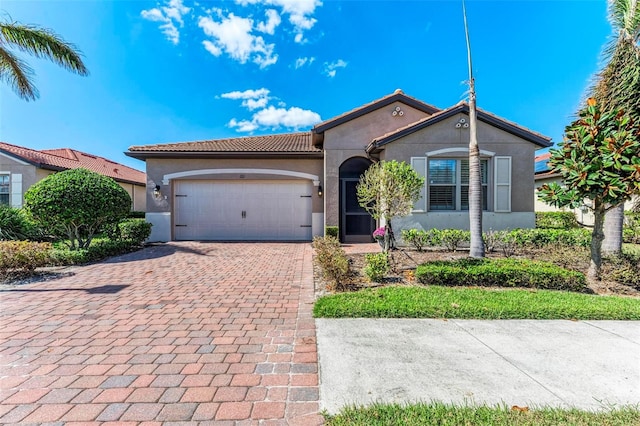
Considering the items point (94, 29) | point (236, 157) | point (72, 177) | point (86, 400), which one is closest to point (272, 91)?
point (236, 157)

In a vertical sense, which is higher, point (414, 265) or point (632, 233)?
point (632, 233)

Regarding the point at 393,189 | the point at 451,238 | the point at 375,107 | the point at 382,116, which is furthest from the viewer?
the point at 382,116

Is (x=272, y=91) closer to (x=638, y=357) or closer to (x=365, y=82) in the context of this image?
(x=365, y=82)

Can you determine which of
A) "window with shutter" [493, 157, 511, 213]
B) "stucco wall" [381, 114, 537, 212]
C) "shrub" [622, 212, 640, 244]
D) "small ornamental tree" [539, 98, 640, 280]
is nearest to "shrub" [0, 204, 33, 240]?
"stucco wall" [381, 114, 537, 212]

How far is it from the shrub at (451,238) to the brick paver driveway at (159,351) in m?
5.41

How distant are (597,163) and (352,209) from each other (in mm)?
7684

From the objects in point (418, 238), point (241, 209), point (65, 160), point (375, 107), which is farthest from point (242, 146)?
point (65, 160)

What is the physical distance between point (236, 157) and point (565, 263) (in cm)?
1176

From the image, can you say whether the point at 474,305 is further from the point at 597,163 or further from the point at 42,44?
the point at 42,44

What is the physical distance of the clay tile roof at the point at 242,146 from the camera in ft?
40.6

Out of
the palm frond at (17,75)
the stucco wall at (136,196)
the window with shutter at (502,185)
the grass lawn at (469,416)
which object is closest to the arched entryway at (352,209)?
the window with shutter at (502,185)

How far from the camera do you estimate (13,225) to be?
1014cm

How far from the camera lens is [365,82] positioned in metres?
13.8

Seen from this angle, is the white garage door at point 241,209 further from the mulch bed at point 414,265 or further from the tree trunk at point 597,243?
the tree trunk at point 597,243
